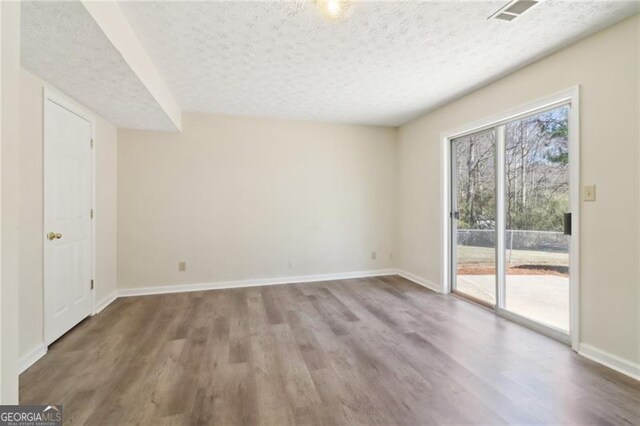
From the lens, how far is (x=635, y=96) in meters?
1.89

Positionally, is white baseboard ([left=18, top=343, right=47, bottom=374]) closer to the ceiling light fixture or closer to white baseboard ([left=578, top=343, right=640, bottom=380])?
the ceiling light fixture

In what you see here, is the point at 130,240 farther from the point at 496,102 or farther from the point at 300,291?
the point at 496,102

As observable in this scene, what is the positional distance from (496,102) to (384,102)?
49.9 inches

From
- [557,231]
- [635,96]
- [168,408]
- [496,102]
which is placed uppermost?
[496,102]

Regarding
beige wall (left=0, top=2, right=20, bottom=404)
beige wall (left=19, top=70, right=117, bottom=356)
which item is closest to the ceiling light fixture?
beige wall (left=0, top=2, right=20, bottom=404)

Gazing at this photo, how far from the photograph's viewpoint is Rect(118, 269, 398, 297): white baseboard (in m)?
3.72

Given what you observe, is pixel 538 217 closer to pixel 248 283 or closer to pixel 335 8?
pixel 335 8

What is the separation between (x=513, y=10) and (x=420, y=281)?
11.1ft

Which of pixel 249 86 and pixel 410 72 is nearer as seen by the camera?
pixel 410 72

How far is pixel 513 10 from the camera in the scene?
1854mm

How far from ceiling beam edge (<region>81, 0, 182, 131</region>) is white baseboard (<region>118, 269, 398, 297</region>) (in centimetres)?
237

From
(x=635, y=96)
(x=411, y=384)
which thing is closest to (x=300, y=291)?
(x=411, y=384)

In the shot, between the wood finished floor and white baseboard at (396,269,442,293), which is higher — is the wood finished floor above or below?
below

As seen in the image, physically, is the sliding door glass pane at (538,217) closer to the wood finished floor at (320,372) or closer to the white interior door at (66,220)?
the wood finished floor at (320,372)
